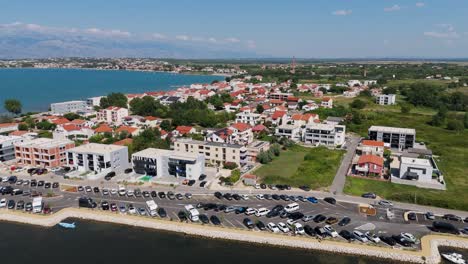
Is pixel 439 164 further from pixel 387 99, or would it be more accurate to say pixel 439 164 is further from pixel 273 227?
pixel 387 99

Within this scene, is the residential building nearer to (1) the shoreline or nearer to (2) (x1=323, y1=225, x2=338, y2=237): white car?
(2) (x1=323, y1=225, x2=338, y2=237): white car

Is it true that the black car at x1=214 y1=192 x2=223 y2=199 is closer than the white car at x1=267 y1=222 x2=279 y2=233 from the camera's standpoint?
No

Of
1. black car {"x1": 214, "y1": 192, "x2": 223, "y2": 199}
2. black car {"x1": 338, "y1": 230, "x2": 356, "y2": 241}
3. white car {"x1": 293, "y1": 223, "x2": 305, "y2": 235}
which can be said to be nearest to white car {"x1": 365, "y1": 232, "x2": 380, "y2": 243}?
black car {"x1": 338, "y1": 230, "x2": 356, "y2": 241}

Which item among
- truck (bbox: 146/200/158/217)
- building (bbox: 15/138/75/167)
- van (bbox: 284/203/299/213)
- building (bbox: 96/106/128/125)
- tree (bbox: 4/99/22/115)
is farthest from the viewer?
tree (bbox: 4/99/22/115)

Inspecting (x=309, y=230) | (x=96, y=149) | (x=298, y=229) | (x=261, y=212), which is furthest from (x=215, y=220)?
(x=96, y=149)

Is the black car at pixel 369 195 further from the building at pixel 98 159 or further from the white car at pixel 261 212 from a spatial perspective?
the building at pixel 98 159

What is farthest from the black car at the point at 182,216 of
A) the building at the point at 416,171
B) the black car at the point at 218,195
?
the building at the point at 416,171
